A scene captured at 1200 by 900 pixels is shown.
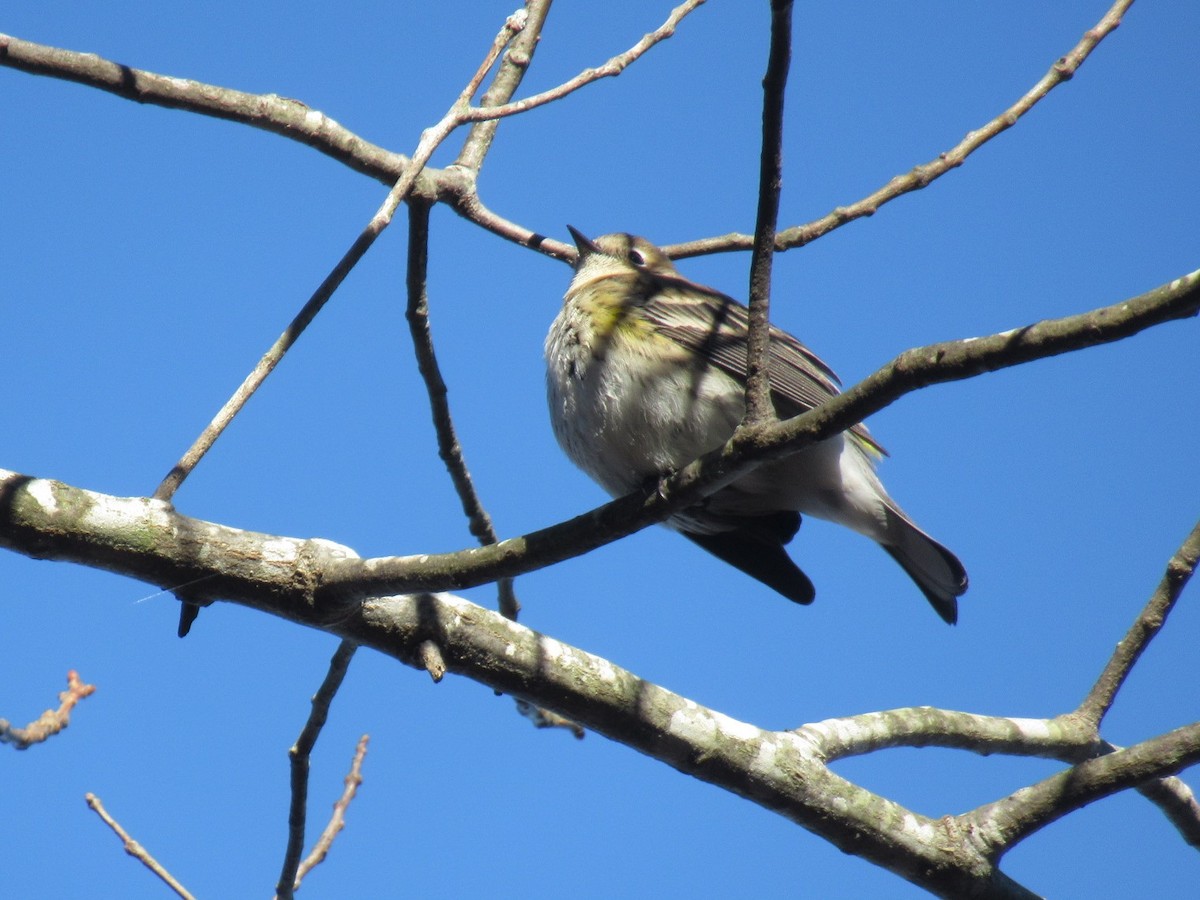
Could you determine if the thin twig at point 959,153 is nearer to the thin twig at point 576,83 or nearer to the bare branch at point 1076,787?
the thin twig at point 576,83

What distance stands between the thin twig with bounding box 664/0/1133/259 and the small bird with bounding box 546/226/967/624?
0.43 metres

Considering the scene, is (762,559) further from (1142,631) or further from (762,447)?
(762,447)

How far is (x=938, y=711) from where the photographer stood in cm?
366

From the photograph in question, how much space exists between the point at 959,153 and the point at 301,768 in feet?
9.93

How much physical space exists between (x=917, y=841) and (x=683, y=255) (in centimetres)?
271

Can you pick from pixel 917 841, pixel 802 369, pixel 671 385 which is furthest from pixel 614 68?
pixel 917 841

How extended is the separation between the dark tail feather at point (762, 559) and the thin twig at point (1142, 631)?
1.19 meters

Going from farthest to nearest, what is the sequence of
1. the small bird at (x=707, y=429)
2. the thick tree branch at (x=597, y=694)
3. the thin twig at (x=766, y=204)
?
1. the small bird at (x=707, y=429)
2. the thick tree branch at (x=597, y=694)
3. the thin twig at (x=766, y=204)

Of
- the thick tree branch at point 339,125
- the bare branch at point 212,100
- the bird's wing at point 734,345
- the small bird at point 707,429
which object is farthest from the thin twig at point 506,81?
the bird's wing at point 734,345

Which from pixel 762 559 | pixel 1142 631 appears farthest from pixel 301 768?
pixel 1142 631

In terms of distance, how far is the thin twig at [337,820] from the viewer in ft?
12.5

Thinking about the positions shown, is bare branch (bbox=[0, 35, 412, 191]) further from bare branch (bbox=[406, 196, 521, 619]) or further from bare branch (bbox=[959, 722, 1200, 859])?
bare branch (bbox=[959, 722, 1200, 859])

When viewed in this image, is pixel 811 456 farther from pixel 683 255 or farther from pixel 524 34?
pixel 524 34

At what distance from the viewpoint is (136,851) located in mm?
3697
